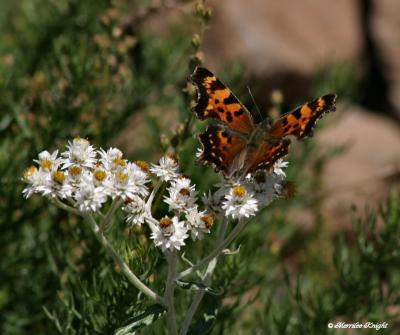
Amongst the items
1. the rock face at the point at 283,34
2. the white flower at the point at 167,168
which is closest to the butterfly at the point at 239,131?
the white flower at the point at 167,168

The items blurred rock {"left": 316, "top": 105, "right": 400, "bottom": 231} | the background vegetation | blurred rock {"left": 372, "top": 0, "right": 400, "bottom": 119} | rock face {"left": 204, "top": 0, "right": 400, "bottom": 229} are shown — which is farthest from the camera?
blurred rock {"left": 372, "top": 0, "right": 400, "bottom": 119}

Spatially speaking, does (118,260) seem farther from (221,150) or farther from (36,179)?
(221,150)

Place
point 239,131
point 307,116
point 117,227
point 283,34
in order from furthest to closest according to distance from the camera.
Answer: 1. point 283,34
2. point 117,227
3. point 239,131
4. point 307,116

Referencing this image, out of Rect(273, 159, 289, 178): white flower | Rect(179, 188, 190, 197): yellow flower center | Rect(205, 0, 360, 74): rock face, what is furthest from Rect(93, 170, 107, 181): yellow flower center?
Rect(205, 0, 360, 74): rock face

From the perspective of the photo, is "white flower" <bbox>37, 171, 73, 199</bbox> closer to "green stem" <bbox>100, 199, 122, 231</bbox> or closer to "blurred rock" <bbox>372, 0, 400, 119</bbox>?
"green stem" <bbox>100, 199, 122, 231</bbox>

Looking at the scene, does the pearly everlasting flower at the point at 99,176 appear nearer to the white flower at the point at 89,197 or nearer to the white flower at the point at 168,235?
the white flower at the point at 89,197

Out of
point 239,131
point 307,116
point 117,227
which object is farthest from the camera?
point 117,227

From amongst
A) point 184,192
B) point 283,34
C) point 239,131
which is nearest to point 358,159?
point 283,34
